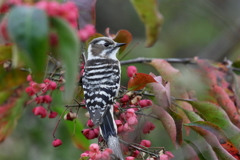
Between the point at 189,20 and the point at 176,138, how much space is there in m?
6.62

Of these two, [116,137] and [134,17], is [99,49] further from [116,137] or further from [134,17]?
[134,17]

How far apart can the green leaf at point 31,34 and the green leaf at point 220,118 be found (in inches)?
68.7

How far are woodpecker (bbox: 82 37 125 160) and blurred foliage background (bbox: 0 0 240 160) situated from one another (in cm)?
52

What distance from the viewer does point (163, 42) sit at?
860 cm

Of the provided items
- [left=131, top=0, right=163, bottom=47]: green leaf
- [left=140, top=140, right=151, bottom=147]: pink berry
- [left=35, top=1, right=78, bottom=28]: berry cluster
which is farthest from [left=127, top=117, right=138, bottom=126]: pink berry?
[left=35, top=1, right=78, bottom=28]: berry cluster

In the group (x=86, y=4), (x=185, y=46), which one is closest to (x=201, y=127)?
(x=86, y=4)

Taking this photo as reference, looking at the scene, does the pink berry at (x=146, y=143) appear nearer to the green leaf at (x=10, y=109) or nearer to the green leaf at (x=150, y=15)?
the green leaf at (x=10, y=109)

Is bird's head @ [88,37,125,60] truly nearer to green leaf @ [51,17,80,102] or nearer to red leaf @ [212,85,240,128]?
red leaf @ [212,85,240,128]

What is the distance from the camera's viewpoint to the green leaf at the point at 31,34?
1.37 metres

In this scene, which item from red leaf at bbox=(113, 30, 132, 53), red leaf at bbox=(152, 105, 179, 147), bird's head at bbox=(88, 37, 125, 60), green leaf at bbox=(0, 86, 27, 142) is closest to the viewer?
red leaf at bbox=(152, 105, 179, 147)

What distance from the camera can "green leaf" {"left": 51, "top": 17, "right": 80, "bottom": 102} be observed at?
1406mm

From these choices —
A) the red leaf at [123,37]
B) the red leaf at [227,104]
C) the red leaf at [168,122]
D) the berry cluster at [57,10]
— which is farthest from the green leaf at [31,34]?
the red leaf at [227,104]

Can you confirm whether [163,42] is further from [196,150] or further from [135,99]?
[196,150]

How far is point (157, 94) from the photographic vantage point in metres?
2.56
